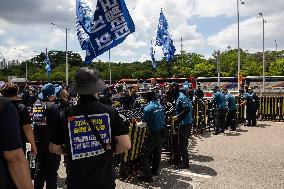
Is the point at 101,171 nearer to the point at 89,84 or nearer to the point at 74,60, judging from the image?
the point at 89,84

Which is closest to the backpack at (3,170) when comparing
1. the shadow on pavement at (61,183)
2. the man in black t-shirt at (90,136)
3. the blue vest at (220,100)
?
the man in black t-shirt at (90,136)

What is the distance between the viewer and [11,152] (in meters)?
2.68

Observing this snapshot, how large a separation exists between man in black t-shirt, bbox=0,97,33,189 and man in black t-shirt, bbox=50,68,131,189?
637mm

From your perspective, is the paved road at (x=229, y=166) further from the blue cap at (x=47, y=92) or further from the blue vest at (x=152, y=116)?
the blue cap at (x=47, y=92)

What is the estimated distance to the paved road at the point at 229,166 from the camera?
752 centimetres

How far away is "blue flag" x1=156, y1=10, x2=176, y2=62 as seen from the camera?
21.5 m

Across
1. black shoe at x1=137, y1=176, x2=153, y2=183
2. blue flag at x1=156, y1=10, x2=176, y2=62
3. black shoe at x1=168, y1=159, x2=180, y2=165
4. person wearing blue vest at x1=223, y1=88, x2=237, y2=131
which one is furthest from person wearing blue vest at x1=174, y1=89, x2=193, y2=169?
blue flag at x1=156, y1=10, x2=176, y2=62

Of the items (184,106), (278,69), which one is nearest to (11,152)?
(184,106)

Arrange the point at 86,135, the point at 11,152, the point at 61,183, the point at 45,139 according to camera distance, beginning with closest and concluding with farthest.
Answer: the point at 11,152 → the point at 86,135 → the point at 45,139 → the point at 61,183

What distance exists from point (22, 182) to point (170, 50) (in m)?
19.4

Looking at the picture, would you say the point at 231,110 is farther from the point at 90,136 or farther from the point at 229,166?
the point at 90,136

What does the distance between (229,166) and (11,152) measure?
714 cm

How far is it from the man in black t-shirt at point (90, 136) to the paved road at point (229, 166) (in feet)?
13.8

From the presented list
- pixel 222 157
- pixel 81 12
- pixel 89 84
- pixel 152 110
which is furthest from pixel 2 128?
pixel 81 12
